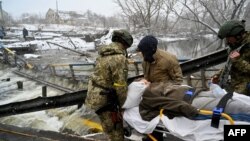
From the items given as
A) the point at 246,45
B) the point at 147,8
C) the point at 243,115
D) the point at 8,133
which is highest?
the point at 147,8

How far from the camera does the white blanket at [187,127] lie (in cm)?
304

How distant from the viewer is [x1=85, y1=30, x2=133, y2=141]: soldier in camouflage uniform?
13.7 ft

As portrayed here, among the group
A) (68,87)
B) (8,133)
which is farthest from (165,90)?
(68,87)

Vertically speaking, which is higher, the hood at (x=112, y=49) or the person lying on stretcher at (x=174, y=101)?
the hood at (x=112, y=49)

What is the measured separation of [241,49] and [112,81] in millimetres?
1868

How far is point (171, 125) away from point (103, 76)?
53.9 inches

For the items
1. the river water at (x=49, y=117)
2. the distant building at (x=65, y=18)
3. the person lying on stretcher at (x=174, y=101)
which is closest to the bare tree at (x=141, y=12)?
the river water at (x=49, y=117)

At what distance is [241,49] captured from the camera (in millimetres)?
4371

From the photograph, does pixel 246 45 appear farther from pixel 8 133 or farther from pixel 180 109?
pixel 8 133

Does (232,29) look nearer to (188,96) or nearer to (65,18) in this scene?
(188,96)

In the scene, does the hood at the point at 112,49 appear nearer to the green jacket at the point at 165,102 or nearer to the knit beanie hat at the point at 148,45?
the knit beanie hat at the point at 148,45

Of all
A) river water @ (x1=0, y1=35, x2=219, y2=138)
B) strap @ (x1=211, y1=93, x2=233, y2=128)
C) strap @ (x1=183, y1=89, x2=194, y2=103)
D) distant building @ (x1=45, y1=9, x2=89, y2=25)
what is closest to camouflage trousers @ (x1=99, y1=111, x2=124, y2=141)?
strap @ (x1=183, y1=89, x2=194, y2=103)

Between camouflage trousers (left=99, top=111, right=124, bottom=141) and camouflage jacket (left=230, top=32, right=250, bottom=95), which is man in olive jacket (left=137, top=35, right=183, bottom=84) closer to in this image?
camouflage jacket (left=230, top=32, right=250, bottom=95)

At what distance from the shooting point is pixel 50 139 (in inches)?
221
